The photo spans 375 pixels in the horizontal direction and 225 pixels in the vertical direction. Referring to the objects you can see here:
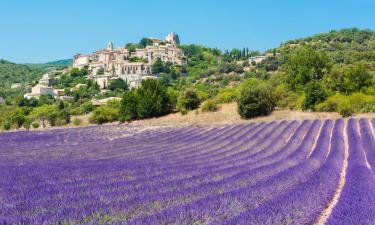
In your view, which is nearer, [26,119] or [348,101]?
[348,101]

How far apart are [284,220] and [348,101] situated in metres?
31.0

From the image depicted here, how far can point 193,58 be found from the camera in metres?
134

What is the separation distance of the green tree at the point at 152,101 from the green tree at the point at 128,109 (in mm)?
627

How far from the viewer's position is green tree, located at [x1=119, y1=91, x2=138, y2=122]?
152 feet

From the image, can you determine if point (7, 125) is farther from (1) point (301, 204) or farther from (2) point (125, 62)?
(2) point (125, 62)

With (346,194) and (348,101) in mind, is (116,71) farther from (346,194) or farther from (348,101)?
(346,194)

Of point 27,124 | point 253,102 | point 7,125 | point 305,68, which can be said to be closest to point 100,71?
point 7,125

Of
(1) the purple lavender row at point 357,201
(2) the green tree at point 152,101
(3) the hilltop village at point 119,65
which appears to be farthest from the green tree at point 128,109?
(3) the hilltop village at point 119,65

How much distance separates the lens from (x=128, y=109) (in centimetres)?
4650

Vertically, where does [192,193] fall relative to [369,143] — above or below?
above

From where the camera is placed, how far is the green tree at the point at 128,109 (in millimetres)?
46438

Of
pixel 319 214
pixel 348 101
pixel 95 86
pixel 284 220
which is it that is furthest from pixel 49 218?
pixel 95 86

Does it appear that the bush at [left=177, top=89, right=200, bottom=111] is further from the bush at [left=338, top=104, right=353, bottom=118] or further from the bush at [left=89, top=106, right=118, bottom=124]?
the bush at [left=338, top=104, right=353, bottom=118]

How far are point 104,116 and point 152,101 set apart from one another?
20.4ft
